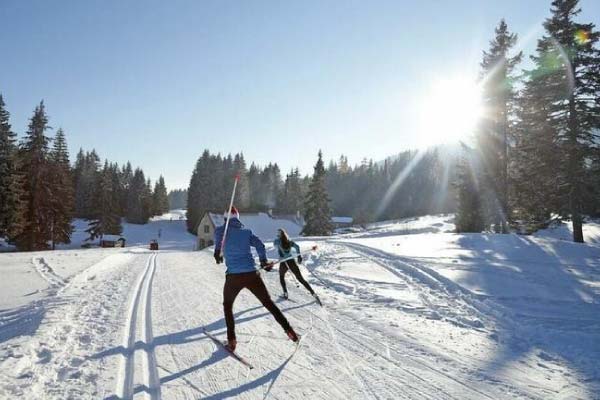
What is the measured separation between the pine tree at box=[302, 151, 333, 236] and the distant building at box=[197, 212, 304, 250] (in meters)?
6.45

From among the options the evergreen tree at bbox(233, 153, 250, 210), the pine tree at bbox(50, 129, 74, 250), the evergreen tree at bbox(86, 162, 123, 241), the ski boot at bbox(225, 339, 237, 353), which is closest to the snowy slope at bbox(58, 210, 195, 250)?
the evergreen tree at bbox(86, 162, 123, 241)

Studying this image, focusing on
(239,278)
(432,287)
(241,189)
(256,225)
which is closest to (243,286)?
(239,278)

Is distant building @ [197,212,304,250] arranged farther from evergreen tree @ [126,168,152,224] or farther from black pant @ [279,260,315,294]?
black pant @ [279,260,315,294]

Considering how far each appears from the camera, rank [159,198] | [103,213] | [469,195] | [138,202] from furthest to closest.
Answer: [159,198], [138,202], [103,213], [469,195]

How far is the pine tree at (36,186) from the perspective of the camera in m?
34.9

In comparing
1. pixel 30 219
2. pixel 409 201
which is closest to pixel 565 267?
pixel 30 219

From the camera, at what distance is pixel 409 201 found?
119m

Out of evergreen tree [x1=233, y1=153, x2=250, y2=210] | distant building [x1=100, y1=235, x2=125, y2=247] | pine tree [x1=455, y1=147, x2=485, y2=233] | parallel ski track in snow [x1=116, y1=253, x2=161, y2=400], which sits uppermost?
evergreen tree [x1=233, y1=153, x2=250, y2=210]

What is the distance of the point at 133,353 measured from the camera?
5.98 meters

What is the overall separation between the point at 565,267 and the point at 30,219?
137 feet

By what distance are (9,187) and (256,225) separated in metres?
42.6

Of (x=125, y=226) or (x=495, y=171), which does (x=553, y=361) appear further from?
(x=125, y=226)

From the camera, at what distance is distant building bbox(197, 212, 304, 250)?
58.2 metres

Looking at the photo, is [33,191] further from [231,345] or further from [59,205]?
[231,345]
